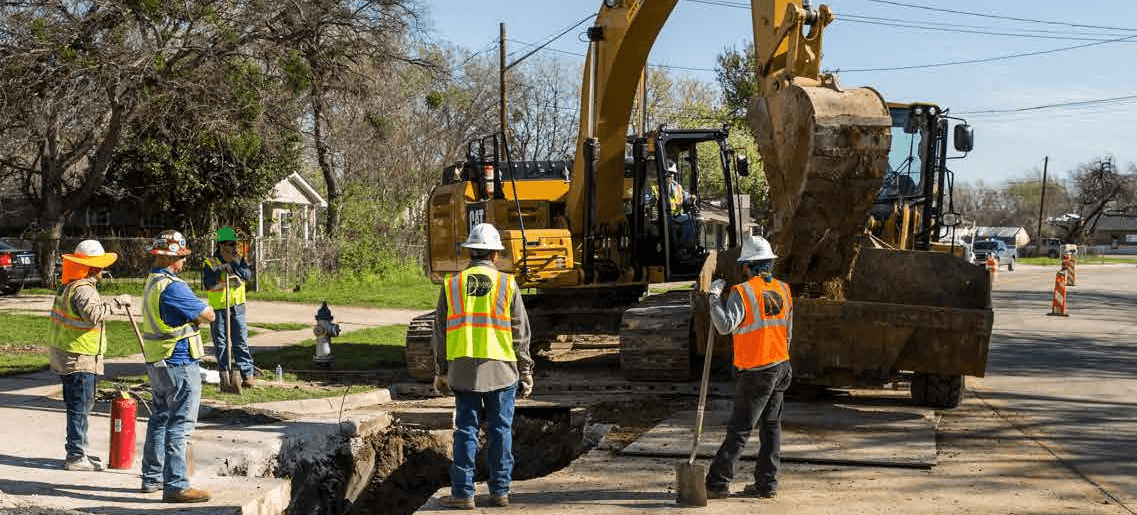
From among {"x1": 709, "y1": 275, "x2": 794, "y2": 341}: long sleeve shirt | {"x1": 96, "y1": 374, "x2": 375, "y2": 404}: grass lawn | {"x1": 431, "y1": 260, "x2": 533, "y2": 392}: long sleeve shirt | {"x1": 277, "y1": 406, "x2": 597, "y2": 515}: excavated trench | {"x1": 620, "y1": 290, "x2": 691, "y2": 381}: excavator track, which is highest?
{"x1": 709, "y1": 275, "x2": 794, "y2": 341}: long sleeve shirt

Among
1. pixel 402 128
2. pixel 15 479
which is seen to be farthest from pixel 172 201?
pixel 15 479

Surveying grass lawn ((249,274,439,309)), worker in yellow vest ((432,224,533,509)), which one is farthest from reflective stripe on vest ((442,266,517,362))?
grass lawn ((249,274,439,309))

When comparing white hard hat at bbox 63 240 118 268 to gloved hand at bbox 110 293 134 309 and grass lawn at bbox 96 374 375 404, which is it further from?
grass lawn at bbox 96 374 375 404

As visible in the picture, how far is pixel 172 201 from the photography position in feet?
107

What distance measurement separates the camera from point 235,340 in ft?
40.9

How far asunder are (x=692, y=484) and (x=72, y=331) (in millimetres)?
4903

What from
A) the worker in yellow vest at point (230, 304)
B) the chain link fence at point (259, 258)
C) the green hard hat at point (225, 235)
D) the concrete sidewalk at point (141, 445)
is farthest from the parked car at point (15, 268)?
the worker in yellow vest at point (230, 304)

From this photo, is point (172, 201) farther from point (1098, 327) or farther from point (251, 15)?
point (1098, 327)

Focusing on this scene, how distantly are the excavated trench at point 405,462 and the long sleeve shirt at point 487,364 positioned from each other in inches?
105

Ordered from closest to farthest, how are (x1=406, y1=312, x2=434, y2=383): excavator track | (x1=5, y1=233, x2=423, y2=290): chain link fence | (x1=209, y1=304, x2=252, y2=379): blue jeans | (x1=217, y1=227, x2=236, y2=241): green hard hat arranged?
(x1=209, y1=304, x2=252, y2=379): blue jeans → (x1=217, y1=227, x2=236, y2=241): green hard hat → (x1=406, y1=312, x2=434, y2=383): excavator track → (x1=5, y1=233, x2=423, y2=290): chain link fence

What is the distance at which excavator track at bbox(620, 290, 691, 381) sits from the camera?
1195cm

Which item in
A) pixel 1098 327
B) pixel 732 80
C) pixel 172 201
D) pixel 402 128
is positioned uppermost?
pixel 732 80

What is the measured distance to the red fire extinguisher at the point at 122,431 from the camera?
8.30m

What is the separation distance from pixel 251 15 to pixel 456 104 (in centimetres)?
3035
